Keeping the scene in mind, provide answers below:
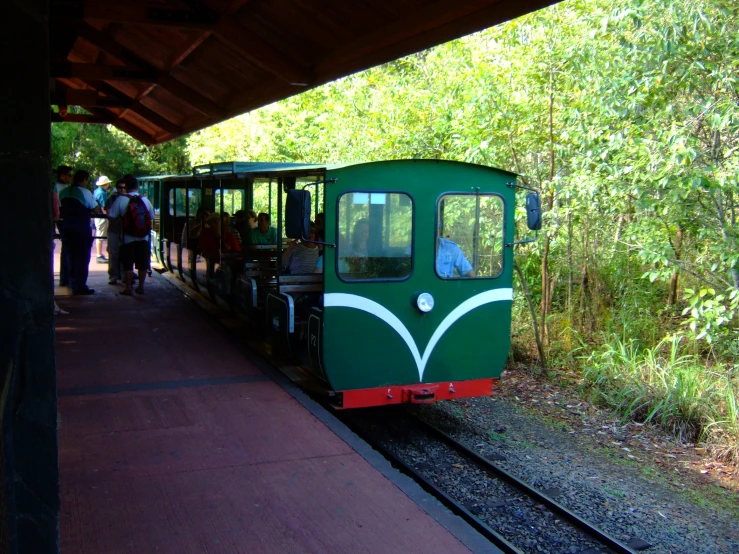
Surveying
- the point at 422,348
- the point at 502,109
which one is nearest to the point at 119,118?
the point at 502,109

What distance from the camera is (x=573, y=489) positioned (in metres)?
6.00

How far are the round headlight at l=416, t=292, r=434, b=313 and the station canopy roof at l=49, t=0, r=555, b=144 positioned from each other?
6.58ft

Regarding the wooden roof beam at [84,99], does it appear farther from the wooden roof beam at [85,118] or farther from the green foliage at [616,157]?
the green foliage at [616,157]

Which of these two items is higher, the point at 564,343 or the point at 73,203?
the point at 73,203

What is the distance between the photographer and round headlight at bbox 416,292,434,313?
20.9 ft

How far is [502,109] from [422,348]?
4.71m

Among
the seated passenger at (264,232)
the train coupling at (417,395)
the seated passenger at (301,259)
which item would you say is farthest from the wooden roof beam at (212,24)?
the train coupling at (417,395)

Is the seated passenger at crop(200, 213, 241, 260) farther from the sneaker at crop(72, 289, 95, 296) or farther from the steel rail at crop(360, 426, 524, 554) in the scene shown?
the steel rail at crop(360, 426, 524, 554)

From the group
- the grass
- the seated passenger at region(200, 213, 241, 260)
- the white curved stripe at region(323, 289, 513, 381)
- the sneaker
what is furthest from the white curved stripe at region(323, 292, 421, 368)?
the sneaker

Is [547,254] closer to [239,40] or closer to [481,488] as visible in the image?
[481,488]

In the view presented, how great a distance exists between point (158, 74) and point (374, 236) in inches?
214

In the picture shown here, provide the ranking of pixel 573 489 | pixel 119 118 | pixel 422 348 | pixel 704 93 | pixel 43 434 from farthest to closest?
1. pixel 119 118
2. pixel 704 93
3. pixel 422 348
4. pixel 573 489
5. pixel 43 434

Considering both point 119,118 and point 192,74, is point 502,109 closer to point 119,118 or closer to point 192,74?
point 192,74

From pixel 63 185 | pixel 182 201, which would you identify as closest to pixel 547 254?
pixel 182 201
